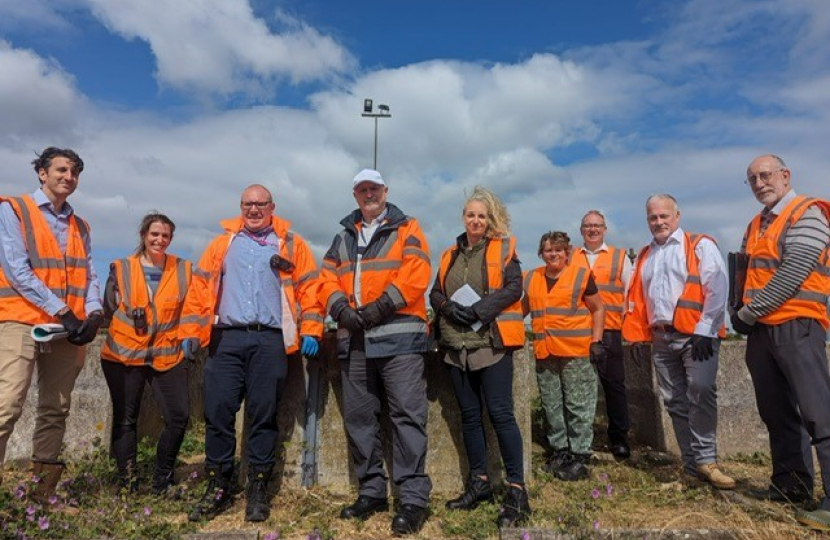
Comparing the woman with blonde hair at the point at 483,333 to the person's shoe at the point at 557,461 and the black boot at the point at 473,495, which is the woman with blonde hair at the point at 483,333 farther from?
the person's shoe at the point at 557,461

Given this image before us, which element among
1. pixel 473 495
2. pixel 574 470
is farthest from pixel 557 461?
pixel 473 495

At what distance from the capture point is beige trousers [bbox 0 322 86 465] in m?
3.84

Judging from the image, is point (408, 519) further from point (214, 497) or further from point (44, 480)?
point (44, 480)

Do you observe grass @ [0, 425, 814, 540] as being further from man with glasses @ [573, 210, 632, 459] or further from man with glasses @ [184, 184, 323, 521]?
man with glasses @ [573, 210, 632, 459]

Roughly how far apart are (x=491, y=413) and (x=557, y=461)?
1376 millimetres

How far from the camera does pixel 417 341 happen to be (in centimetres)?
406

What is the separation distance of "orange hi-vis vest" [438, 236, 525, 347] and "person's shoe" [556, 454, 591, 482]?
1.47 meters

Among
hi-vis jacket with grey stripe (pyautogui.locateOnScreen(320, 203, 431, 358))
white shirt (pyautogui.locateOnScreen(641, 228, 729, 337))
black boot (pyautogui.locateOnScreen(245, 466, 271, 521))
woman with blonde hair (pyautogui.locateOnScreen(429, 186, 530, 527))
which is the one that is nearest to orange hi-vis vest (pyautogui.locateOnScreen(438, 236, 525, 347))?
woman with blonde hair (pyautogui.locateOnScreen(429, 186, 530, 527))

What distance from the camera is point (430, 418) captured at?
4652 millimetres

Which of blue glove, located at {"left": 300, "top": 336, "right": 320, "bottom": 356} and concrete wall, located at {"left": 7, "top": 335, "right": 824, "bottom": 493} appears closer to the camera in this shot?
blue glove, located at {"left": 300, "top": 336, "right": 320, "bottom": 356}

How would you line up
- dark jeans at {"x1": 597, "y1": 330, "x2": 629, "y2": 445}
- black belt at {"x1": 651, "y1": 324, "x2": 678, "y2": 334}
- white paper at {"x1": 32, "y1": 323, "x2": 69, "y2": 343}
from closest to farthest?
white paper at {"x1": 32, "y1": 323, "x2": 69, "y2": 343}, black belt at {"x1": 651, "y1": 324, "x2": 678, "y2": 334}, dark jeans at {"x1": 597, "y1": 330, "x2": 629, "y2": 445}

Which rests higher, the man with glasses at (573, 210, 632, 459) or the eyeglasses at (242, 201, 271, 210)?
the eyeglasses at (242, 201, 271, 210)

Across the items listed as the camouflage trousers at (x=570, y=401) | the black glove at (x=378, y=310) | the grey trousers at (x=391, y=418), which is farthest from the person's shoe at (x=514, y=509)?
the black glove at (x=378, y=310)

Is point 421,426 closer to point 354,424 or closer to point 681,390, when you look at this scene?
point 354,424
